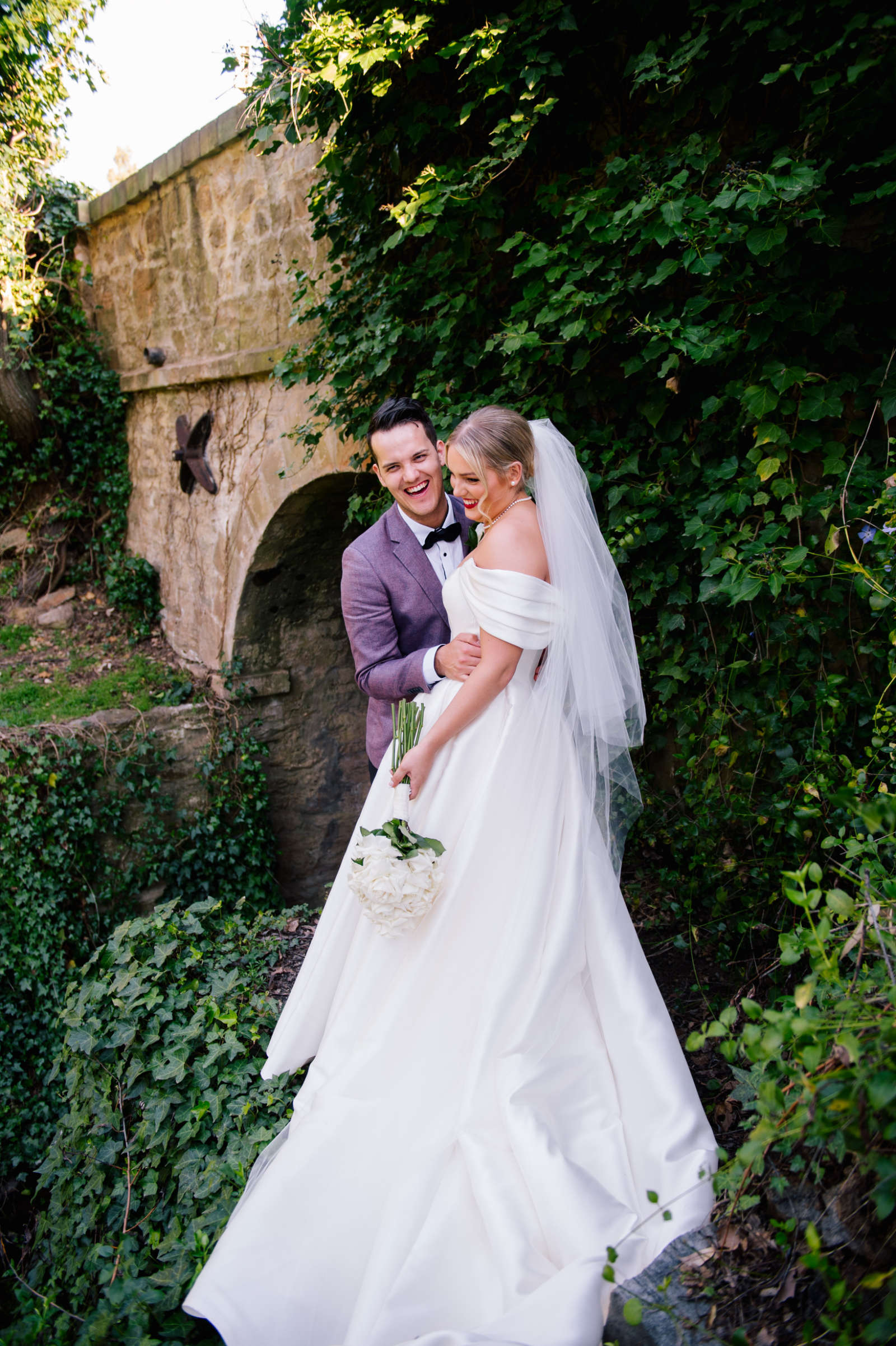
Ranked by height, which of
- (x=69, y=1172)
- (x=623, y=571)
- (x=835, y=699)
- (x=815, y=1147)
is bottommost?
(x=69, y=1172)

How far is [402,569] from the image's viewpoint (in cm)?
282

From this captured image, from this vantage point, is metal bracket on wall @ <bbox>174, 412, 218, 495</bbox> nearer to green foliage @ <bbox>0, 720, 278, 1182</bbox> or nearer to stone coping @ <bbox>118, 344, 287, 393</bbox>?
stone coping @ <bbox>118, 344, 287, 393</bbox>

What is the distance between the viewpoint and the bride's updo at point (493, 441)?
2232 mm

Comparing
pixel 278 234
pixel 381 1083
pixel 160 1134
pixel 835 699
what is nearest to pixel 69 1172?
pixel 160 1134

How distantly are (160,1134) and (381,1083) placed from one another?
1136 mm

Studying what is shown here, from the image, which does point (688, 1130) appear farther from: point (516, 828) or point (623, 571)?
point (623, 571)

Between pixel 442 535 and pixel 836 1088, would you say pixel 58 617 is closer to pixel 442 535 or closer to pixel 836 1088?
pixel 442 535

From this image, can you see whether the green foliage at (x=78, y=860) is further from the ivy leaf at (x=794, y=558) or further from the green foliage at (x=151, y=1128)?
the ivy leaf at (x=794, y=558)

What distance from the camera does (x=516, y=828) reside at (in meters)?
2.26

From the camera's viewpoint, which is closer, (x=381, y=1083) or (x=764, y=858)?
(x=381, y=1083)

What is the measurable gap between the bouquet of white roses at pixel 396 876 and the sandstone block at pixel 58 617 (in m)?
5.85

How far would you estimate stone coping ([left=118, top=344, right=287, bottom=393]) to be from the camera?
16.9ft

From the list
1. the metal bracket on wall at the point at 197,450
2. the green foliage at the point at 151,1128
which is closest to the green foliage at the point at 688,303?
the green foliage at the point at 151,1128

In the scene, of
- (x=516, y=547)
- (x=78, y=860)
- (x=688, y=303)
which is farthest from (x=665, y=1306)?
(x=78, y=860)
